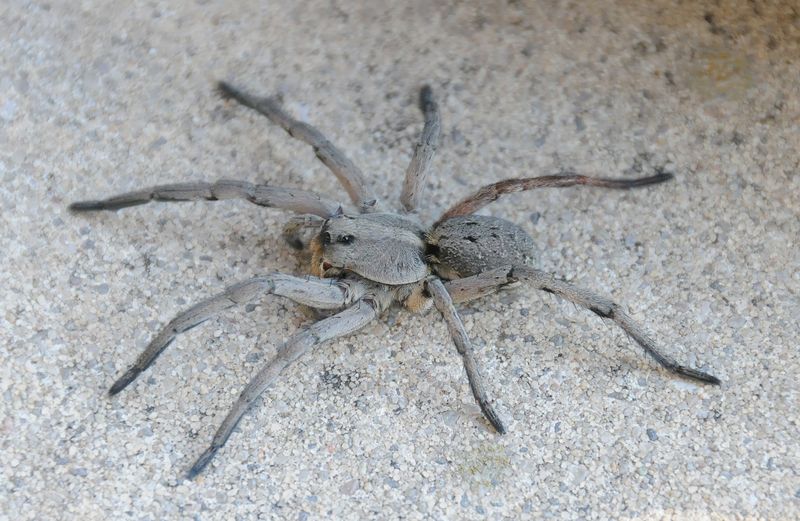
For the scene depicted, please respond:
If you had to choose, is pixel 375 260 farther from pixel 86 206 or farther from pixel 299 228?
pixel 86 206

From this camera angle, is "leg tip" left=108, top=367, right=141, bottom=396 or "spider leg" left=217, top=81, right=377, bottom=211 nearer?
"leg tip" left=108, top=367, right=141, bottom=396

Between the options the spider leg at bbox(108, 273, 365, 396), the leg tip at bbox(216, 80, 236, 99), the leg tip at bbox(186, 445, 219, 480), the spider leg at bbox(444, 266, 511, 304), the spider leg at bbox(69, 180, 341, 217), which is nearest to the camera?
the leg tip at bbox(186, 445, 219, 480)

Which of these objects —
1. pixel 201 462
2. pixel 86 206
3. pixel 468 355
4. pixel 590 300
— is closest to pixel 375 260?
pixel 468 355

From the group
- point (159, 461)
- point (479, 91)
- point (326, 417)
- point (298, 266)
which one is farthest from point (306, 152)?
point (159, 461)

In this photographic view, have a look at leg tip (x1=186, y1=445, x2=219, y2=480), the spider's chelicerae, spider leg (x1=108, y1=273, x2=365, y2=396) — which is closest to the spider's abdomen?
the spider's chelicerae

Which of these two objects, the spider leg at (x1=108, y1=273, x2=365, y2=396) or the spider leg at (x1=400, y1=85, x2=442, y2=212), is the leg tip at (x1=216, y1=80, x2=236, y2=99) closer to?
the spider leg at (x1=400, y1=85, x2=442, y2=212)

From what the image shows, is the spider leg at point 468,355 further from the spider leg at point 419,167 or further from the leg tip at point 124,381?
the leg tip at point 124,381

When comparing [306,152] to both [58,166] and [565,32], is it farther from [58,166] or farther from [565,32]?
[565,32]

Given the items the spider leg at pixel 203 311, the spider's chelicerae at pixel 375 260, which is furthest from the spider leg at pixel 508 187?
the spider leg at pixel 203 311
